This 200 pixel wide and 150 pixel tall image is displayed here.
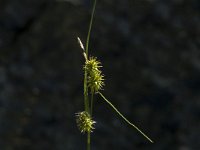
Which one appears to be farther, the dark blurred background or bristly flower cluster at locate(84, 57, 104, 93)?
the dark blurred background

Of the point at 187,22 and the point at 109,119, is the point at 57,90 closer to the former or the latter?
the point at 109,119

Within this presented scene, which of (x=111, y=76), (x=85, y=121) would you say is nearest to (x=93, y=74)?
(x=85, y=121)

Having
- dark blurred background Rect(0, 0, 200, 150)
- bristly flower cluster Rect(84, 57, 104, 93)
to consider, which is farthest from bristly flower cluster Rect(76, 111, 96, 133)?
dark blurred background Rect(0, 0, 200, 150)

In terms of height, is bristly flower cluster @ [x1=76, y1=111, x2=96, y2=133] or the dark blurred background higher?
the dark blurred background

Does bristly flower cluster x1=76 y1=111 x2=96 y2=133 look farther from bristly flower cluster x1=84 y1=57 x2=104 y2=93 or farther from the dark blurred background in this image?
the dark blurred background

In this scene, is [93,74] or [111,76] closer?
[93,74]

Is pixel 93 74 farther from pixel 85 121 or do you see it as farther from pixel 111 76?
pixel 111 76

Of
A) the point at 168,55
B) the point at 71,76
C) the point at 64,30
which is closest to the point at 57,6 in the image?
the point at 64,30

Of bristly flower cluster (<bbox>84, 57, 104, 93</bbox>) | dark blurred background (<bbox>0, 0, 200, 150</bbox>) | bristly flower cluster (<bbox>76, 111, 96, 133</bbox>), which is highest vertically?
dark blurred background (<bbox>0, 0, 200, 150</bbox>)

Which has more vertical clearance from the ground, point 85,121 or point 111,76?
point 111,76
